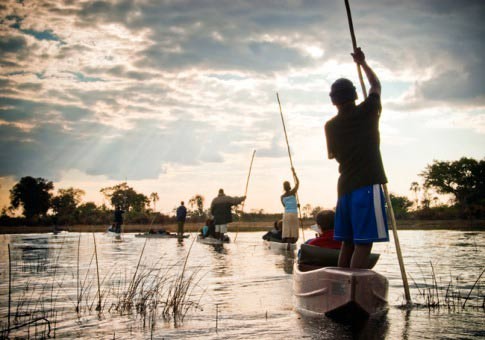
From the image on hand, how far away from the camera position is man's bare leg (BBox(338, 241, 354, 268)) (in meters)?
4.80

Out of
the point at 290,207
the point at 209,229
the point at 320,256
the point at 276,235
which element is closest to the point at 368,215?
the point at 320,256

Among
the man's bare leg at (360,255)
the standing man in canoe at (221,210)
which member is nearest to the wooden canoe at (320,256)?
the man's bare leg at (360,255)

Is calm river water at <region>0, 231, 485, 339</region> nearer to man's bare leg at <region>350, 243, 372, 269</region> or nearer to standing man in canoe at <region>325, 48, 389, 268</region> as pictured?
man's bare leg at <region>350, 243, 372, 269</region>

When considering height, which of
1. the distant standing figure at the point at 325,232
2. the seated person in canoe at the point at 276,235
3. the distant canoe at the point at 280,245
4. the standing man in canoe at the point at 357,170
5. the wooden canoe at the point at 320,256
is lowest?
the distant canoe at the point at 280,245

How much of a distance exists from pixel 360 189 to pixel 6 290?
6.23 metres

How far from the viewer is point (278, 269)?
10258 mm

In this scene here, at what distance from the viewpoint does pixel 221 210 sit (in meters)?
22.4

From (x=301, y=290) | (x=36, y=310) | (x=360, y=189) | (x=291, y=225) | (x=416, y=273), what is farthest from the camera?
(x=291, y=225)

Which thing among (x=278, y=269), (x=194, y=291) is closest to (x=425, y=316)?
(x=194, y=291)

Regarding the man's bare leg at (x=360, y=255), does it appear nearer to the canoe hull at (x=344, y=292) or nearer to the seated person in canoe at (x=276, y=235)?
the canoe hull at (x=344, y=292)

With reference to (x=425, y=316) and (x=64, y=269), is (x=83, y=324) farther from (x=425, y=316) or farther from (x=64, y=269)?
(x=64, y=269)

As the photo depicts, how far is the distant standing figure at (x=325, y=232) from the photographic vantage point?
5.79 m

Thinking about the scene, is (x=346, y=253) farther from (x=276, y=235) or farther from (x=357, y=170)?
(x=276, y=235)

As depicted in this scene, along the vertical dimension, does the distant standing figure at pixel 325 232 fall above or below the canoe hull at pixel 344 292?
above
